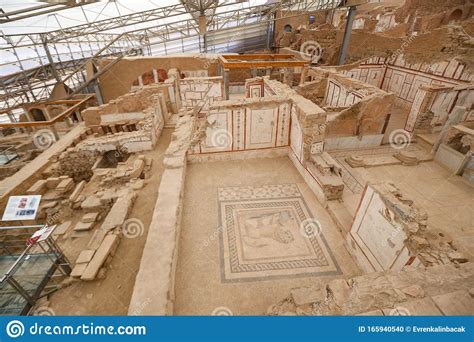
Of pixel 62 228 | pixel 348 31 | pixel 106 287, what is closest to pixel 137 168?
pixel 62 228

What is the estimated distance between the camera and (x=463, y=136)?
21.9 ft

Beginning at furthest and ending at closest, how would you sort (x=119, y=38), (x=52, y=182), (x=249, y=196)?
(x=119, y=38) → (x=52, y=182) → (x=249, y=196)

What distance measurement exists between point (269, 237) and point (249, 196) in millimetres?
1158

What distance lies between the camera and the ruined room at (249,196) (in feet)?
9.87

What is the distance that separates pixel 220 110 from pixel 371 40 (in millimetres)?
12464

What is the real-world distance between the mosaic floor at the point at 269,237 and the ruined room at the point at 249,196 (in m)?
0.03

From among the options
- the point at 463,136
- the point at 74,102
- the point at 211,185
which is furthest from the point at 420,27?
the point at 74,102

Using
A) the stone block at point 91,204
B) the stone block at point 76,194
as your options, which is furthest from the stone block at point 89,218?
the stone block at point 76,194

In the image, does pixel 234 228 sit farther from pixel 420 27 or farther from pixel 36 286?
pixel 420 27

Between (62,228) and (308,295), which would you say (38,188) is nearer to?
(62,228)

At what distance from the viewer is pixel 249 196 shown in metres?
5.12

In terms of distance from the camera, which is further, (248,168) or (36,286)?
(248,168)

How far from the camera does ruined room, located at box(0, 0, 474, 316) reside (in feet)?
9.87

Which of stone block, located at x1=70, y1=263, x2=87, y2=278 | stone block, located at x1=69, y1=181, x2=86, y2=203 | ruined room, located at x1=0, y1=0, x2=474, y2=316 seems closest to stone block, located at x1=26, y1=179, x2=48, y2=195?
ruined room, located at x1=0, y1=0, x2=474, y2=316
